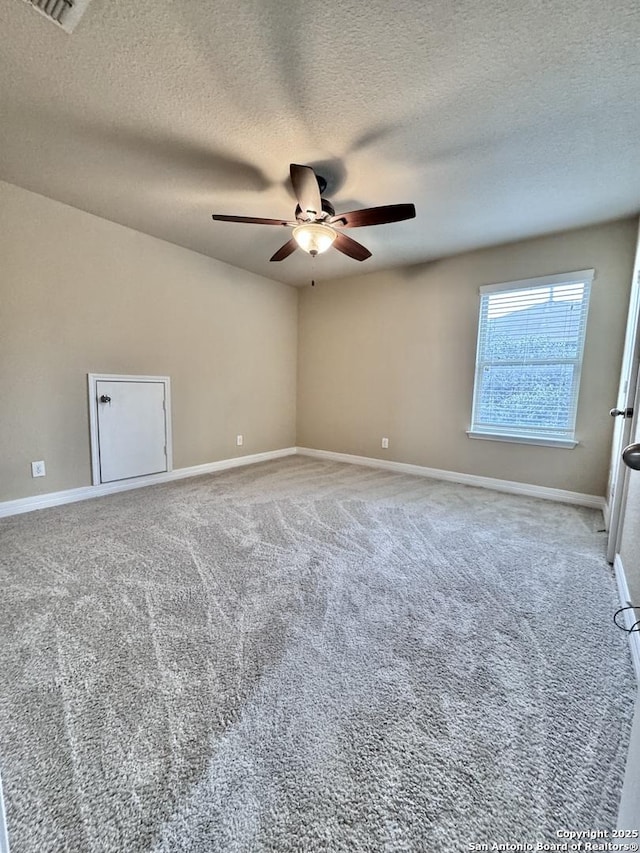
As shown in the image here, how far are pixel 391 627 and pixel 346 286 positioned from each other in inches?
158

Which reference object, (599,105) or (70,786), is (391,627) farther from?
(599,105)

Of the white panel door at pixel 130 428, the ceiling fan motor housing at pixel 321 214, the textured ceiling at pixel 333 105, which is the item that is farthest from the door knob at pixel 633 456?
the white panel door at pixel 130 428

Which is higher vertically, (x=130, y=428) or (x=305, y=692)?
(x=130, y=428)

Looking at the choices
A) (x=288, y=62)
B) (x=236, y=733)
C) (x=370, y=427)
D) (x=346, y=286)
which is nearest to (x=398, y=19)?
(x=288, y=62)

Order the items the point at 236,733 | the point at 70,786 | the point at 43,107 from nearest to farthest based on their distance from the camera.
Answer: the point at 70,786 → the point at 236,733 → the point at 43,107

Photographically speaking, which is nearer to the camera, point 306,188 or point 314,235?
point 306,188

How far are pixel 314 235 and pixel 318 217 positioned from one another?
14cm

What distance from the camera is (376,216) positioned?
2.13m

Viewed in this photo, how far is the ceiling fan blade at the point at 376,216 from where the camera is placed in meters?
2.02

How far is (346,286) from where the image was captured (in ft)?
14.6

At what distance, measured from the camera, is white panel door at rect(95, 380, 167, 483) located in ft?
10.2

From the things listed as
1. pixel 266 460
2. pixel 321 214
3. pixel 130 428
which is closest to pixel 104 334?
pixel 130 428

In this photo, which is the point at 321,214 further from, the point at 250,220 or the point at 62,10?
the point at 62,10

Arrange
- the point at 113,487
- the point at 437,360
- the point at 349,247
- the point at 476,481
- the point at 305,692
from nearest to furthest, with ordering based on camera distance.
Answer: the point at 305,692, the point at 349,247, the point at 113,487, the point at 476,481, the point at 437,360
